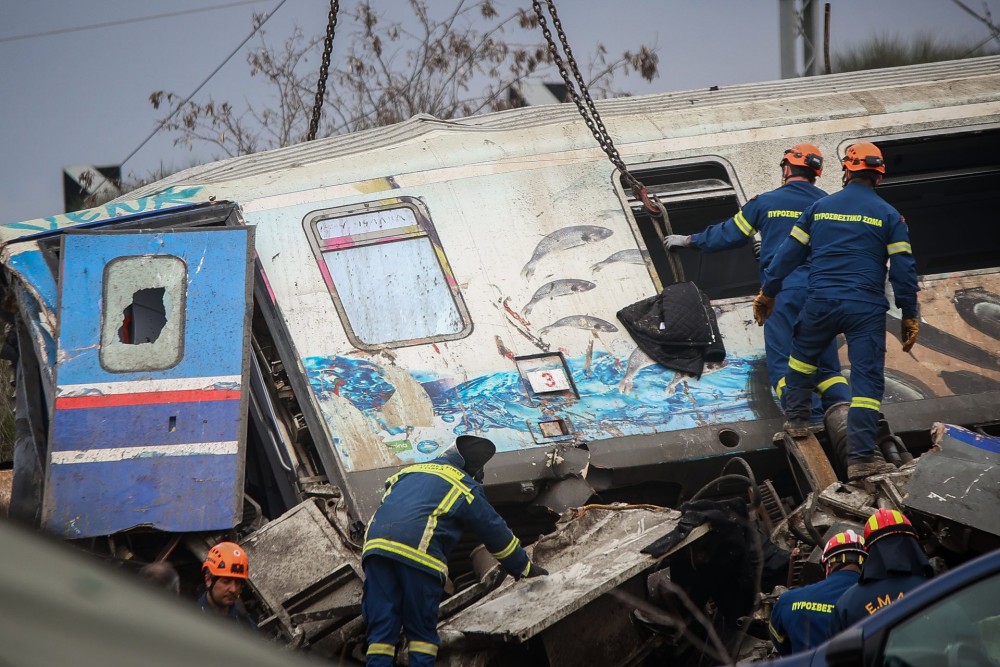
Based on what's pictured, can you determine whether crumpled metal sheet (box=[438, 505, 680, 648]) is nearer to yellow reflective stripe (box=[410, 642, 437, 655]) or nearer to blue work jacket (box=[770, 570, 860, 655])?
yellow reflective stripe (box=[410, 642, 437, 655])

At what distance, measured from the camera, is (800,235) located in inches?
272

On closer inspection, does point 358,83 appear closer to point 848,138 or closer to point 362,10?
point 362,10

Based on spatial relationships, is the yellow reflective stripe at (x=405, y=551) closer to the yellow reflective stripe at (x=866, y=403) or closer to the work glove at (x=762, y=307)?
the yellow reflective stripe at (x=866, y=403)

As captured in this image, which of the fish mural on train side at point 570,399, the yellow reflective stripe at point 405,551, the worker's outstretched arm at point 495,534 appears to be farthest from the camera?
the fish mural on train side at point 570,399

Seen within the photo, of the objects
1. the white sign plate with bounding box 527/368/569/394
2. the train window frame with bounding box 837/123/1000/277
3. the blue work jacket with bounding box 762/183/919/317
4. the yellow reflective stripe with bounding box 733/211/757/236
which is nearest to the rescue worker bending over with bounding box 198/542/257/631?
the white sign plate with bounding box 527/368/569/394

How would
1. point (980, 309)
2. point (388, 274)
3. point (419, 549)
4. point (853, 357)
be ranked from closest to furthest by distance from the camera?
point (419, 549) < point (853, 357) < point (388, 274) < point (980, 309)

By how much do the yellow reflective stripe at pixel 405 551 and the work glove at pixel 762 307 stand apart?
2.88 metres

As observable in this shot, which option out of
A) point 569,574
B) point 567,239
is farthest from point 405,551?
point 567,239

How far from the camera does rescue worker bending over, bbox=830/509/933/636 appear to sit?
167 inches

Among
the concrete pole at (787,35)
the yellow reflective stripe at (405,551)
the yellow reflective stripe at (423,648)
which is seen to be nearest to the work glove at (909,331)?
the yellow reflective stripe at (405,551)

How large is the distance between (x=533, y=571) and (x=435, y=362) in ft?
6.03

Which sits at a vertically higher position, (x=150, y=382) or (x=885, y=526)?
(x=150, y=382)

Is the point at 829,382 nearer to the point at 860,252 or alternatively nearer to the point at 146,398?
the point at 860,252

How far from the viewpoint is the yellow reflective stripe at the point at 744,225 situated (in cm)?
761
